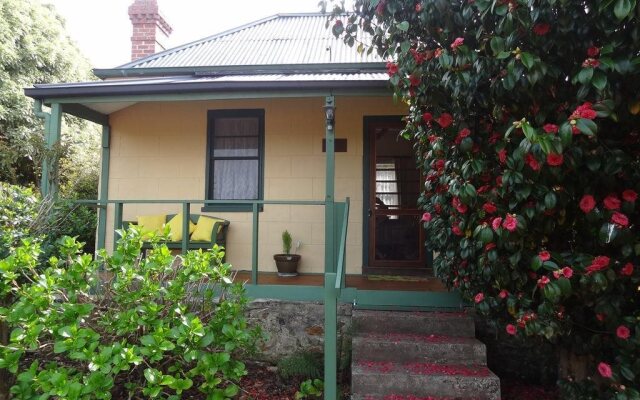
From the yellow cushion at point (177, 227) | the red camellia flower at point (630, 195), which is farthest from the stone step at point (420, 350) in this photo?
the yellow cushion at point (177, 227)

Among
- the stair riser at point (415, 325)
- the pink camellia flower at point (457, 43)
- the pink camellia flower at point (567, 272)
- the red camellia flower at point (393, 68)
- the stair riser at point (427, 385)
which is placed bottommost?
the stair riser at point (427, 385)

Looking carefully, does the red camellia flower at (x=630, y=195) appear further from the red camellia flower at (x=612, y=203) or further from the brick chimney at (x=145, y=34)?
the brick chimney at (x=145, y=34)

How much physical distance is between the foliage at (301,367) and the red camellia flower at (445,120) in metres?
2.64

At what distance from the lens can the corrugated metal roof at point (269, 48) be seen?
6.85 meters

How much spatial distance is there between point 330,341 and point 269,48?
5.96 metres

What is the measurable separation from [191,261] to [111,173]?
154 inches

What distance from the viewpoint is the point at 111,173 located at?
21.5ft

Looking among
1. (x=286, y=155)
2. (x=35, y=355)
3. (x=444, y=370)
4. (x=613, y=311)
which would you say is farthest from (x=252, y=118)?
(x=613, y=311)

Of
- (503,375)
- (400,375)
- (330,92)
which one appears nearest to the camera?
(400,375)

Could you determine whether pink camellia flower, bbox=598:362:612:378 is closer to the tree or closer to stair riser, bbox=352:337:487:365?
stair riser, bbox=352:337:487:365

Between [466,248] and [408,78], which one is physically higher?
[408,78]

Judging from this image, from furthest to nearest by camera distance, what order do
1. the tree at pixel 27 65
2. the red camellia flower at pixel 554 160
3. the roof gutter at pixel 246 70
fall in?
the tree at pixel 27 65 < the roof gutter at pixel 246 70 < the red camellia flower at pixel 554 160

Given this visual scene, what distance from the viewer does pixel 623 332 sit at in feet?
8.39

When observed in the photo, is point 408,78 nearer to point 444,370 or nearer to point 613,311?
point 613,311
